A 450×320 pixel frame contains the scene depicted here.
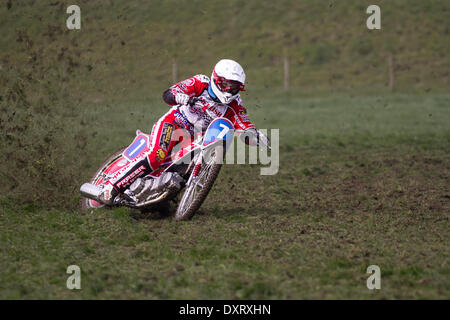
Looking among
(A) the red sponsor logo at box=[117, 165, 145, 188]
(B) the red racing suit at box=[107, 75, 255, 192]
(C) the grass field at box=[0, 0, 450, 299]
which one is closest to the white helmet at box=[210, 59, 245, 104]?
(B) the red racing suit at box=[107, 75, 255, 192]

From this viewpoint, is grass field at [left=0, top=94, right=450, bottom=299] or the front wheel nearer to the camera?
grass field at [left=0, top=94, right=450, bottom=299]

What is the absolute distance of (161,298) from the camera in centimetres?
556

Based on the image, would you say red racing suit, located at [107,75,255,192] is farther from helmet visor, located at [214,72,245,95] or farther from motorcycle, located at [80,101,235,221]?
helmet visor, located at [214,72,245,95]

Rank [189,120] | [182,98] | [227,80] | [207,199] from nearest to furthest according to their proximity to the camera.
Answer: [182,98] → [227,80] → [189,120] → [207,199]

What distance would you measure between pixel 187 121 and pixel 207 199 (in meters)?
2.05

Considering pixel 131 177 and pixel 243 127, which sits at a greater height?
pixel 243 127

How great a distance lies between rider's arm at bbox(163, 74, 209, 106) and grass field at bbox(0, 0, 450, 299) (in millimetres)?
1602

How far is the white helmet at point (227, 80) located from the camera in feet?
27.9

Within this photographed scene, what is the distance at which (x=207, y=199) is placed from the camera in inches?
420

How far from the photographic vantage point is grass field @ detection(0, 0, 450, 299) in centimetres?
606
